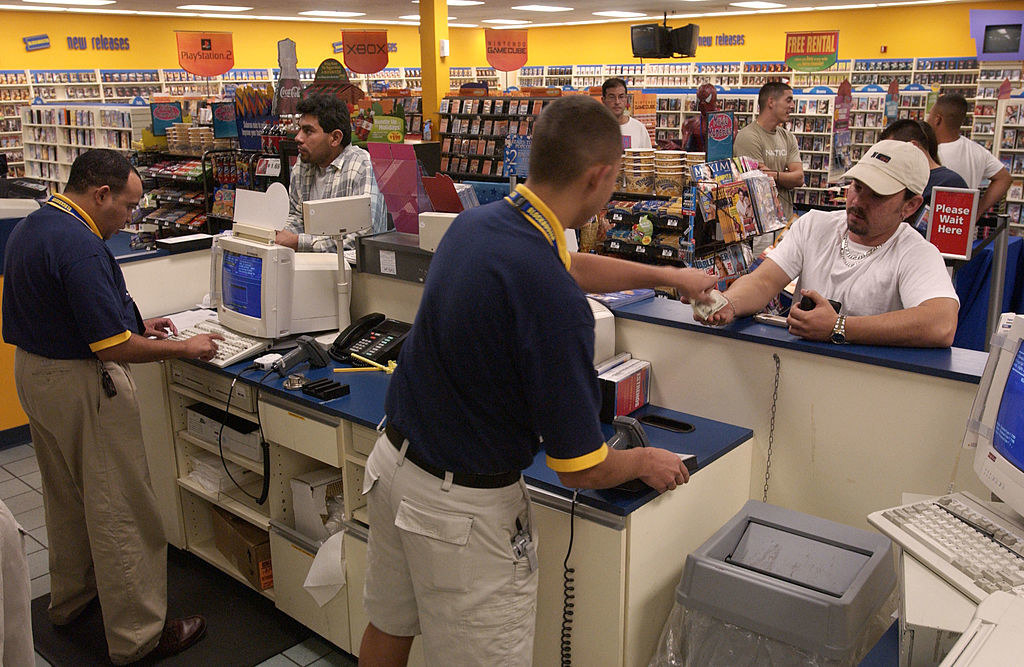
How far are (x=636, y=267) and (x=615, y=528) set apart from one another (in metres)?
0.80

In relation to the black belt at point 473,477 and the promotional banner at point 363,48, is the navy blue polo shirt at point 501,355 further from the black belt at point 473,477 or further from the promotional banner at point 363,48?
the promotional banner at point 363,48

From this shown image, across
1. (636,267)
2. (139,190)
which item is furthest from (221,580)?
(636,267)

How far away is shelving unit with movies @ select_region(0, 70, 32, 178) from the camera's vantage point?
13984 mm

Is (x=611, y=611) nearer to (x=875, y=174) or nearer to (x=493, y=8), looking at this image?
(x=875, y=174)

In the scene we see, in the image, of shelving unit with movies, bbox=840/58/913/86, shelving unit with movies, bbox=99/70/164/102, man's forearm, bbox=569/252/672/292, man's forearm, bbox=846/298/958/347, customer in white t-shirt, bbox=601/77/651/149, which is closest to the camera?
man's forearm, bbox=846/298/958/347

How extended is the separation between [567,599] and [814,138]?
11.7 metres

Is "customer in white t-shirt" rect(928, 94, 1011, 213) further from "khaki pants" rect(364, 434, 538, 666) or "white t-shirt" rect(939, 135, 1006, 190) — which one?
"khaki pants" rect(364, 434, 538, 666)

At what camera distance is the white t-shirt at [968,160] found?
627 cm

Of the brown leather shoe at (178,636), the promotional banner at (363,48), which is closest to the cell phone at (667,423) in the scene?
the brown leather shoe at (178,636)

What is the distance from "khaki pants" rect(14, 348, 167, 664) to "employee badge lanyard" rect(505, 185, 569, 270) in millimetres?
1825

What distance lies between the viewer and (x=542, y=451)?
2.48m

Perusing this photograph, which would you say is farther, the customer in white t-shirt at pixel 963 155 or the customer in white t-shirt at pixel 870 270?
the customer in white t-shirt at pixel 963 155

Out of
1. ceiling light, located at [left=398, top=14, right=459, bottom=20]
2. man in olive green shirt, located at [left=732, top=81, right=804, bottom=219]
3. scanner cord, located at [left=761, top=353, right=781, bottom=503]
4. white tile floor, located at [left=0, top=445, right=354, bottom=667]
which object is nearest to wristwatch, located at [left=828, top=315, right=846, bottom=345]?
scanner cord, located at [left=761, top=353, right=781, bottom=503]

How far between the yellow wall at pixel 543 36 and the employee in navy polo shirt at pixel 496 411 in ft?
53.2
